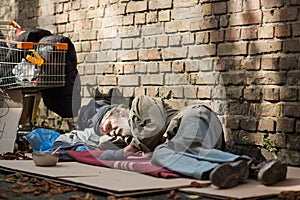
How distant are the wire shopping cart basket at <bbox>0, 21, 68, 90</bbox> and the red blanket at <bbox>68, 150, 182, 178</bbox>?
102 cm

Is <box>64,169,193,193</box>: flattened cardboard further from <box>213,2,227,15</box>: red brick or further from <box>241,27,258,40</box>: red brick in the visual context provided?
<box>213,2,227,15</box>: red brick

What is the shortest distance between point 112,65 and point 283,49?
1.89m

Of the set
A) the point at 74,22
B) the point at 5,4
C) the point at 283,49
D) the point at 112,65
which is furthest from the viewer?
the point at 5,4

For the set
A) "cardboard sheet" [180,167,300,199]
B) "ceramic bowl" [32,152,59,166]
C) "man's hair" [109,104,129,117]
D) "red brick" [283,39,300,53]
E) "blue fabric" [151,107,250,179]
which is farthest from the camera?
"man's hair" [109,104,129,117]

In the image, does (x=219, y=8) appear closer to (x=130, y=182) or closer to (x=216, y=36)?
(x=216, y=36)

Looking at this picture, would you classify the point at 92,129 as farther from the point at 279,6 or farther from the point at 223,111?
the point at 279,6

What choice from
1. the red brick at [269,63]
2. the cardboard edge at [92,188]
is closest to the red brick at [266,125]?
the red brick at [269,63]

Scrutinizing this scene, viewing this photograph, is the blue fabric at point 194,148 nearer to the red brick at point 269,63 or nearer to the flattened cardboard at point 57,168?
the flattened cardboard at point 57,168

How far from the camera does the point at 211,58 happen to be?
4.81 metres

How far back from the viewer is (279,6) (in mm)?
4312

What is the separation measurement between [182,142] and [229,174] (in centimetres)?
65

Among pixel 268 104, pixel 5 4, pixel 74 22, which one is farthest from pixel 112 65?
pixel 5 4

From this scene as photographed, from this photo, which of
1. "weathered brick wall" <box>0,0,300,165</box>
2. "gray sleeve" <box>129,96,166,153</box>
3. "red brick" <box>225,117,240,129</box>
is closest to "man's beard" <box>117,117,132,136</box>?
"gray sleeve" <box>129,96,166,153</box>

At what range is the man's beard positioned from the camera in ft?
14.9
